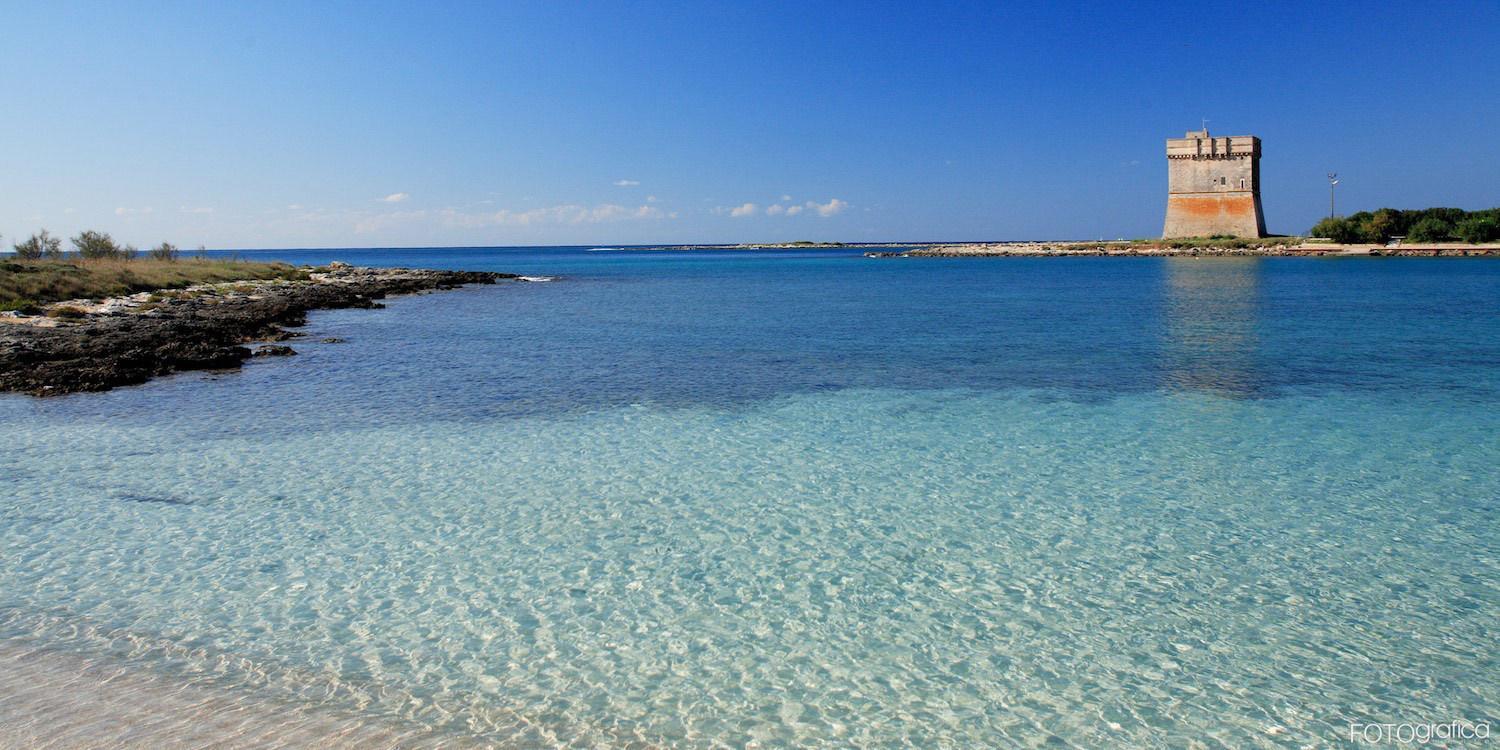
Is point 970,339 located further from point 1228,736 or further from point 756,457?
point 1228,736

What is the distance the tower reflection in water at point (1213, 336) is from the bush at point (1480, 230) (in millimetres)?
44051

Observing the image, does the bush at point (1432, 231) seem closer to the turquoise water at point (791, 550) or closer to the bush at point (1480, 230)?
the bush at point (1480, 230)

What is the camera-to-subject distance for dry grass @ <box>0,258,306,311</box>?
83.9 ft

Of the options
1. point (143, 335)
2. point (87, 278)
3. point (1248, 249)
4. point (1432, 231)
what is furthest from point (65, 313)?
point (1432, 231)

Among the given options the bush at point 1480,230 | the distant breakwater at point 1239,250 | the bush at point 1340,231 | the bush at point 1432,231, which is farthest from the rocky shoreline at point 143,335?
the bush at point 1432,231

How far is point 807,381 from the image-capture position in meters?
15.7

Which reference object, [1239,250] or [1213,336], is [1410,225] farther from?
[1213,336]

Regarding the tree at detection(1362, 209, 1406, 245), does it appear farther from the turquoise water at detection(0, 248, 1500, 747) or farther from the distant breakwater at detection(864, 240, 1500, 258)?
the turquoise water at detection(0, 248, 1500, 747)

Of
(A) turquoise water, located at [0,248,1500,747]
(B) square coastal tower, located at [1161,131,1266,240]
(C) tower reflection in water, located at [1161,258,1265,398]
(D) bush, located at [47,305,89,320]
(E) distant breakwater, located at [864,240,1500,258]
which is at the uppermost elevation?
(B) square coastal tower, located at [1161,131,1266,240]

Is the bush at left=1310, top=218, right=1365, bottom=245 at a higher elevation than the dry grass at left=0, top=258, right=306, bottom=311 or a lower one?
higher

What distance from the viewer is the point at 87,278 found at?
30.1m

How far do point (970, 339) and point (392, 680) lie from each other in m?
19.0

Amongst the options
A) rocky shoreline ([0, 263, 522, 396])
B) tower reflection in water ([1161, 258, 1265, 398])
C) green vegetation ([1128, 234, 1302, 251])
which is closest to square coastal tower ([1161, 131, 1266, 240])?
green vegetation ([1128, 234, 1302, 251])

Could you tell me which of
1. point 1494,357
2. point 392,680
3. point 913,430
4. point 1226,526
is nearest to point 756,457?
point 913,430
